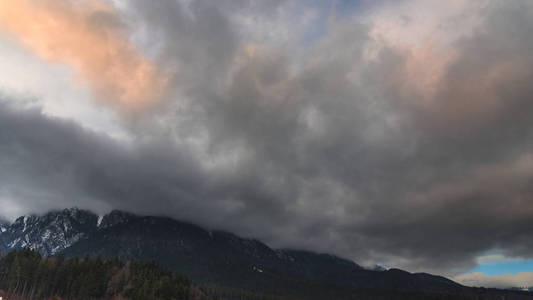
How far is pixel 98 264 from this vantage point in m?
177

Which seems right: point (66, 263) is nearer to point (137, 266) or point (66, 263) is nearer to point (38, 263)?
point (38, 263)

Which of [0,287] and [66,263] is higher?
[66,263]

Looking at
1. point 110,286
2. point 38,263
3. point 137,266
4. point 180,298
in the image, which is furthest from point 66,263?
point 180,298

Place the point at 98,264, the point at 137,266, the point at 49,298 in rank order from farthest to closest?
the point at 137,266 < the point at 98,264 < the point at 49,298

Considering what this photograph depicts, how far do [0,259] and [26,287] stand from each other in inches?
903

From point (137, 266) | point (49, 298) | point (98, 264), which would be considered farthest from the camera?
point (137, 266)

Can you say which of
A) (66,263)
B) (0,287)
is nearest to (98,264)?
(66,263)

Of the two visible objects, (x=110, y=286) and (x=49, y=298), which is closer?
(x=49, y=298)

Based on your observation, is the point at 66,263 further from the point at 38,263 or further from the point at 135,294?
the point at 135,294

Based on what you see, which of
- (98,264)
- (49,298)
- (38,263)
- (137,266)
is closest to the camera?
(49,298)

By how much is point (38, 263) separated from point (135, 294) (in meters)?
50.2

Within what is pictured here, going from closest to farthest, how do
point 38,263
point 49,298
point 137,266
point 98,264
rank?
point 49,298, point 38,263, point 98,264, point 137,266

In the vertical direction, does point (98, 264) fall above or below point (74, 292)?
above

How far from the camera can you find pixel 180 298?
17938 centimetres
